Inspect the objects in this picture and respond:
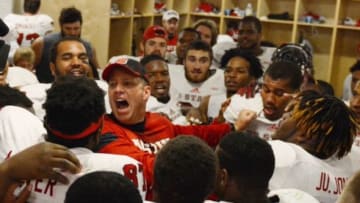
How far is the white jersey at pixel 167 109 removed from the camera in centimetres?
334

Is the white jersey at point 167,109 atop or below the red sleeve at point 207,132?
below

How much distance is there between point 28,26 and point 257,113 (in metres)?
3.16

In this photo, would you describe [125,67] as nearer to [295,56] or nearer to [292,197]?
[292,197]

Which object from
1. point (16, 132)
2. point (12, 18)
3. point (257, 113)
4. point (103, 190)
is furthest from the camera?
point (12, 18)

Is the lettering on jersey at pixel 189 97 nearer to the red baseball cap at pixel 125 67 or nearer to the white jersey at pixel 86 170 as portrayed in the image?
the red baseball cap at pixel 125 67

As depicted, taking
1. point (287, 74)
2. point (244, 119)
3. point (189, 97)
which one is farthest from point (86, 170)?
point (189, 97)

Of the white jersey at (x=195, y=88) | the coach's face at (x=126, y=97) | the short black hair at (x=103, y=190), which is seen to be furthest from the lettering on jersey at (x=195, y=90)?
the short black hair at (x=103, y=190)

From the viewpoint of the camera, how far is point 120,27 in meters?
6.83

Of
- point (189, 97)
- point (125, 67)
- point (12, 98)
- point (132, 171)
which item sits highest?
point (125, 67)

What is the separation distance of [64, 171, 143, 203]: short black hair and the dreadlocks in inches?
41.9

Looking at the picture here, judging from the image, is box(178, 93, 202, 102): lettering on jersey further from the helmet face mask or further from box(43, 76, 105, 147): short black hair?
box(43, 76, 105, 147): short black hair

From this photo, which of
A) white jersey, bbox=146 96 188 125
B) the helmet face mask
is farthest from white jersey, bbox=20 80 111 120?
the helmet face mask

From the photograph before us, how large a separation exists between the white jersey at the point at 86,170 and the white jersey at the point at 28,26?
12.6 ft

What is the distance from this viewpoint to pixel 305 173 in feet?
6.74
